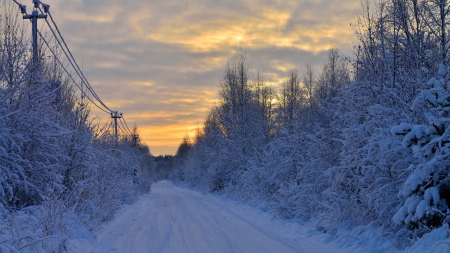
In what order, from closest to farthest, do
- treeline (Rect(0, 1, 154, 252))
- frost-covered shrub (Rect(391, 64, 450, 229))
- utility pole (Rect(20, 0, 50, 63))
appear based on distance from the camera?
frost-covered shrub (Rect(391, 64, 450, 229))
treeline (Rect(0, 1, 154, 252))
utility pole (Rect(20, 0, 50, 63))

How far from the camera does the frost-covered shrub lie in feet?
24.5

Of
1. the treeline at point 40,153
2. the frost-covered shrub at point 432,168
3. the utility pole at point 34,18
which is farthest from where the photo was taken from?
the utility pole at point 34,18

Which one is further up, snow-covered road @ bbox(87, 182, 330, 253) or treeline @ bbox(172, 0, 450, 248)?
treeline @ bbox(172, 0, 450, 248)

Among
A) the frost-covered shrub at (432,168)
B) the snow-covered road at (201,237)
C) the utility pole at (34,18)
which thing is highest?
the utility pole at (34,18)

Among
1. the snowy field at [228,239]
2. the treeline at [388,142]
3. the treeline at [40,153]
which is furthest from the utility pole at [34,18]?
the treeline at [388,142]

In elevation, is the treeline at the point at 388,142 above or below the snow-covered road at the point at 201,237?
above

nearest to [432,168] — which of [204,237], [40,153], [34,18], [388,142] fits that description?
[388,142]

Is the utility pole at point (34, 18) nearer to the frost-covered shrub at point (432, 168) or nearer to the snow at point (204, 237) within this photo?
the snow at point (204, 237)

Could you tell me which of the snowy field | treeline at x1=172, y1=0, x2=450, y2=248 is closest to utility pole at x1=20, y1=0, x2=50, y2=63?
the snowy field

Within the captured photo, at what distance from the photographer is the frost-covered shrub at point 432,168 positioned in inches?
294

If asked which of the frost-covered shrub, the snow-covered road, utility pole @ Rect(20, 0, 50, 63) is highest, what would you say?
utility pole @ Rect(20, 0, 50, 63)

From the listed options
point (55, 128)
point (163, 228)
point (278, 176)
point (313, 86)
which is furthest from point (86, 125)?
point (313, 86)

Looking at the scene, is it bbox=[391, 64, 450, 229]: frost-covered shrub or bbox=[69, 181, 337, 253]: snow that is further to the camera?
bbox=[69, 181, 337, 253]: snow

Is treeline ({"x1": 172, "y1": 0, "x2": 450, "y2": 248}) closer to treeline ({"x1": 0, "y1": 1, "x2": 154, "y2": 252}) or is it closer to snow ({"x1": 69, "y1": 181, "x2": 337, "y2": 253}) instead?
snow ({"x1": 69, "y1": 181, "x2": 337, "y2": 253})
